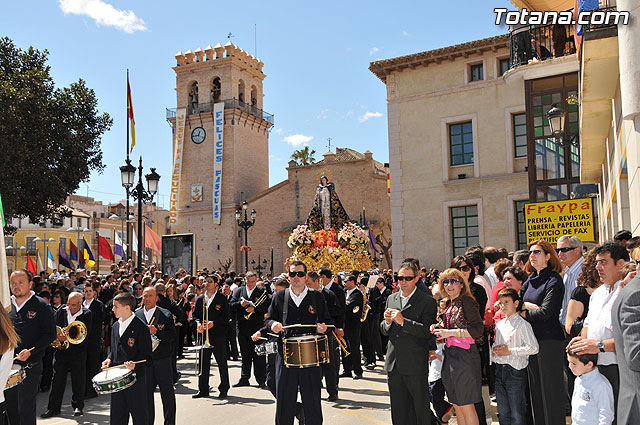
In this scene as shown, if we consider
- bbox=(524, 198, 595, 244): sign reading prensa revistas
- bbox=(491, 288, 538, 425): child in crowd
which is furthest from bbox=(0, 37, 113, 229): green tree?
bbox=(491, 288, 538, 425): child in crowd

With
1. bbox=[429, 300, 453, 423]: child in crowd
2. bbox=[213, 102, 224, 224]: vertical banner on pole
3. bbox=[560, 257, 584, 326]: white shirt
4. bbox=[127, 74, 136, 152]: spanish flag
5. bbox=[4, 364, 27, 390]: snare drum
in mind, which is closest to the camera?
bbox=[4, 364, 27, 390]: snare drum

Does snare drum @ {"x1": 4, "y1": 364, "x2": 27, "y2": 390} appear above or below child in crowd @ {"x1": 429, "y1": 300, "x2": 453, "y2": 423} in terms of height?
above

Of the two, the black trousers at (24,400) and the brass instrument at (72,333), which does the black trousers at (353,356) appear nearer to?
the brass instrument at (72,333)

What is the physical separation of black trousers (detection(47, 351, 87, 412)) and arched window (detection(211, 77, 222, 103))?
48.5m

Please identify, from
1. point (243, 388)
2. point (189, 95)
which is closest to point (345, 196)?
point (189, 95)

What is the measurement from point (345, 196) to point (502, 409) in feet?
155

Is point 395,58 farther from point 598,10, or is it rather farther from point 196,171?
point 196,171

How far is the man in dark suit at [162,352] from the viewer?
26.5 feet

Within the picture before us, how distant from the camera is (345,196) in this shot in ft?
176

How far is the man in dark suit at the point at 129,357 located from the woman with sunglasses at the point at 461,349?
3389mm

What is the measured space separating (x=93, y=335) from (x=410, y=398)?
22.2ft

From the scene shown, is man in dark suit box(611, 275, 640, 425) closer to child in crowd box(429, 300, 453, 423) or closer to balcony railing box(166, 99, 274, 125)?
child in crowd box(429, 300, 453, 423)

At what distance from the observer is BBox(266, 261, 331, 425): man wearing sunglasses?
7238 mm

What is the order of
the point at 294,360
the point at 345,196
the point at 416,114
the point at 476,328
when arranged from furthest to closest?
the point at 345,196 → the point at 416,114 → the point at 294,360 → the point at 476,328
